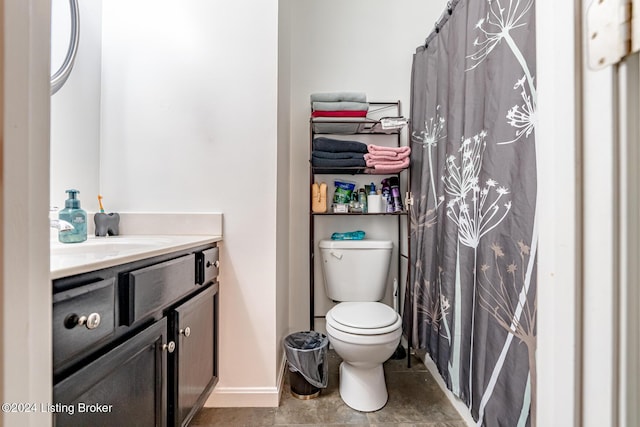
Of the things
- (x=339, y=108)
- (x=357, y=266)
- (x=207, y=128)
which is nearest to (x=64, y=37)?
(x=207, y=128)

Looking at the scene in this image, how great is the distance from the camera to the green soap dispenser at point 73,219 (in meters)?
1.08

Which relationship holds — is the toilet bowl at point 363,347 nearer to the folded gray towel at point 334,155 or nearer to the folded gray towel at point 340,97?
the folded gray towel at point 334,155

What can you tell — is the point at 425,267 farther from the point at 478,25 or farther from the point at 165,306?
the point at 165,306

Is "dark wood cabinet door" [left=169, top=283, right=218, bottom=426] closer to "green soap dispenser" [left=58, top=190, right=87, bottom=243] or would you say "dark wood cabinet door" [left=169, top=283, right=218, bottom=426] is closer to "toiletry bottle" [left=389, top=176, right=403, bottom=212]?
"green soap dispenser" [left=58, top=190, right=87, bottom=243]

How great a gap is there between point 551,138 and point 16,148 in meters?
0.62

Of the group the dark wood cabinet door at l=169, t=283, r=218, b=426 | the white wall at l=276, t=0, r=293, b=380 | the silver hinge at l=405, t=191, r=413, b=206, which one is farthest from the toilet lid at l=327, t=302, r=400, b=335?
the silver hinge at l=405, t=191, r=413, b=206

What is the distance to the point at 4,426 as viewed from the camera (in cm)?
31

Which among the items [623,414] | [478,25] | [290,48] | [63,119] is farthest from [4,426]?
[290,48]

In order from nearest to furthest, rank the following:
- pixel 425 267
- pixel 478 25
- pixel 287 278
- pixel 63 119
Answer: pixel 478 25
pixel 63 119
pixel 425 267
pixel 287 278

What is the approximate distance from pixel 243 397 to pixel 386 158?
58.0 inches

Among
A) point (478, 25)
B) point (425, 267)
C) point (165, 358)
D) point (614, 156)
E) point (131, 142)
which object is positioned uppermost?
point (478, 25)

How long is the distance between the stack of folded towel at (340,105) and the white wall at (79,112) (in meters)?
1.12

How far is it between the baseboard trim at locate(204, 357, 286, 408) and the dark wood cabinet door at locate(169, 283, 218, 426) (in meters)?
0.12

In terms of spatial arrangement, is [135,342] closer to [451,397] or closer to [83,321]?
[83,321]
